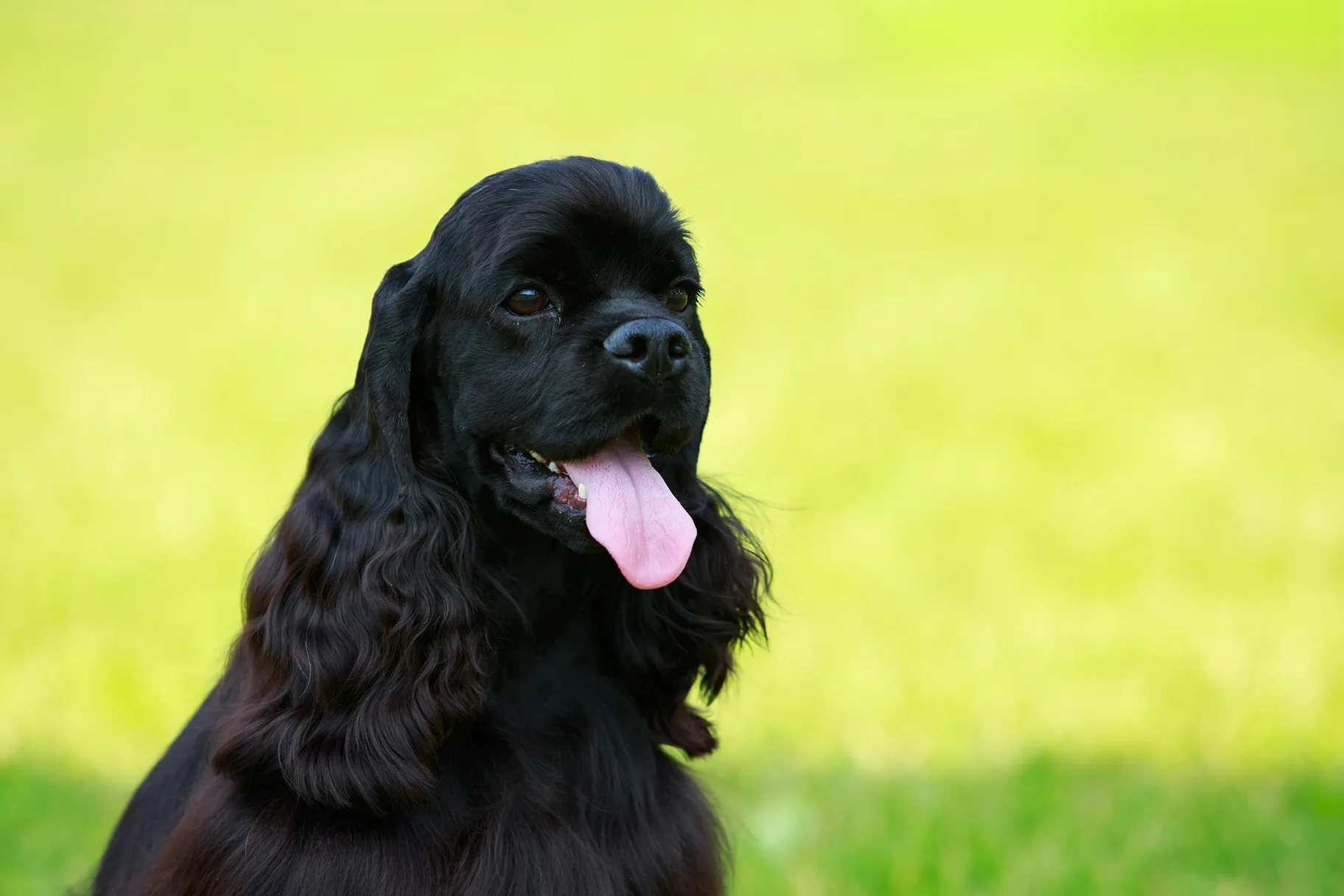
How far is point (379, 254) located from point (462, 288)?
11.3 metres

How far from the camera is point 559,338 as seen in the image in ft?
8.48

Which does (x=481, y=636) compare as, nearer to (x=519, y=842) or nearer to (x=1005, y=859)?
(x=519, y=842)

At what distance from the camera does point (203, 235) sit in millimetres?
14992

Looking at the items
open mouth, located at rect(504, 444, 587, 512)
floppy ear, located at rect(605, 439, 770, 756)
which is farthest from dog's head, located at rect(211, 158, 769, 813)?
floppy ear, located at rect(605, 439, 770, 756)

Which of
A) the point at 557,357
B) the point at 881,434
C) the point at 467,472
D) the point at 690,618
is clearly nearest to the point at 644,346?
the point at 557,357

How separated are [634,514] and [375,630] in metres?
0.58

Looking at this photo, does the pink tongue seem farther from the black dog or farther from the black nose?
the black nose

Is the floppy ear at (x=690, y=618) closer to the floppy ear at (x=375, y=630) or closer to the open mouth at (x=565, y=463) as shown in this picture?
the open mouth at (x=565, y=463)

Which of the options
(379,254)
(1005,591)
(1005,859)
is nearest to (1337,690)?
(1005,591)

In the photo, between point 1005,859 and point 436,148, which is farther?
point 436,148

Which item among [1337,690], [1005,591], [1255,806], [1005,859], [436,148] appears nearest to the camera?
[1005,859]

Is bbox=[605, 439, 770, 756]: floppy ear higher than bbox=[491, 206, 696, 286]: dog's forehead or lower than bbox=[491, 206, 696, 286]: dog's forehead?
lower

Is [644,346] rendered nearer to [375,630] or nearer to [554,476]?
[554,476]

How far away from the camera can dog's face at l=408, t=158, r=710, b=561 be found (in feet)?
8.31
